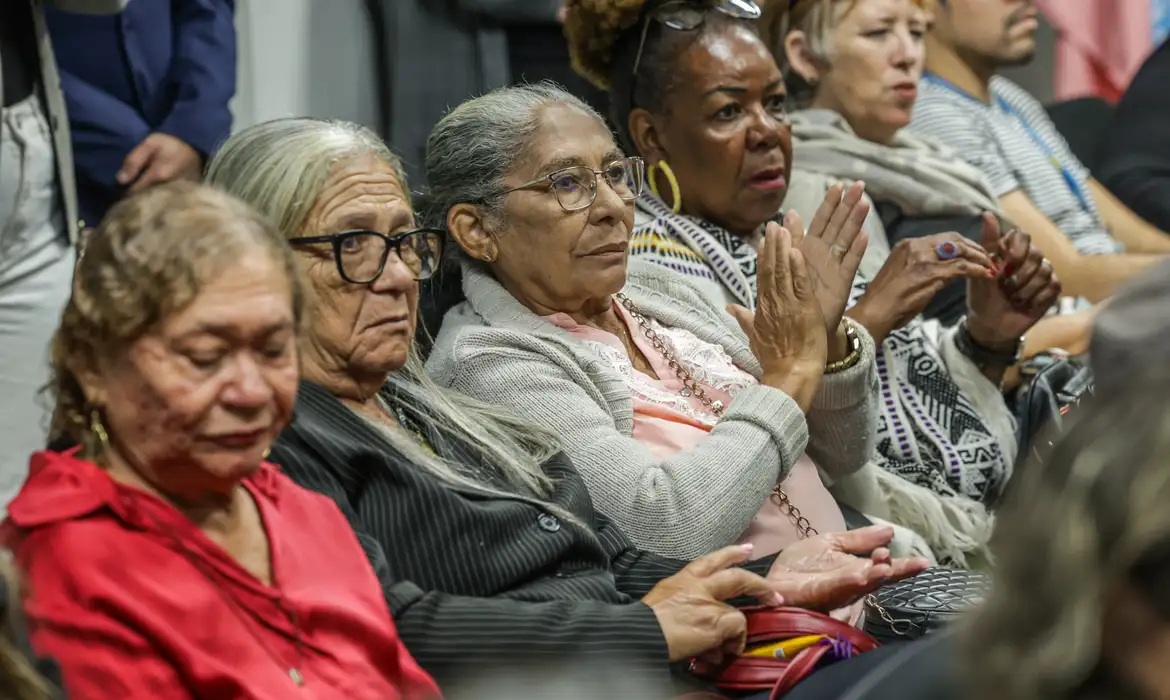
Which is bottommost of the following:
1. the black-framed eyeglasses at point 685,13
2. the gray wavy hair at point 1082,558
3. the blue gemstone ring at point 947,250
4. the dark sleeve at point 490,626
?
the blue gemstone ring at point 947,250

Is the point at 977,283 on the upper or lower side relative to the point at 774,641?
lower

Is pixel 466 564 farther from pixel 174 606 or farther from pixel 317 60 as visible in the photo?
pixel 317 60

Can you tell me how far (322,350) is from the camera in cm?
215

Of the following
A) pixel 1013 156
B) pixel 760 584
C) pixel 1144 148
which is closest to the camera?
pixel 760 584

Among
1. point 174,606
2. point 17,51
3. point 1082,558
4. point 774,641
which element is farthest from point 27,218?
point 1082,558

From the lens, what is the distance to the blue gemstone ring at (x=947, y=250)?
308 centimetres

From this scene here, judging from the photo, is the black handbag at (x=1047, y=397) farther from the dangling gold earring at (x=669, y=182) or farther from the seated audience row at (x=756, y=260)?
the dangling gold earring at (x=669, y=182)

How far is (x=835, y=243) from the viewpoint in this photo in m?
2.83

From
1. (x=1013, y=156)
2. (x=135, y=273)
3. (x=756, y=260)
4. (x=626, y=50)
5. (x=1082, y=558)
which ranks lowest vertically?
(x=1013, y=156)

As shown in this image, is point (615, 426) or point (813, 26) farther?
point (813, 26)

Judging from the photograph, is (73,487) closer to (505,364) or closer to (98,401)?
(98,401)

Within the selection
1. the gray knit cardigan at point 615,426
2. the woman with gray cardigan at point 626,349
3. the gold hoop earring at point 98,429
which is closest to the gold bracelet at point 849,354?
the woman with gray cardigan at point 626,349

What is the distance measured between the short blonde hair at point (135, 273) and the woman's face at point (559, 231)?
94 cm

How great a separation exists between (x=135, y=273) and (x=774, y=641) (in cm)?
92
